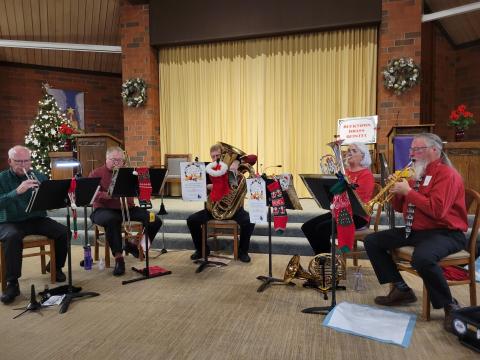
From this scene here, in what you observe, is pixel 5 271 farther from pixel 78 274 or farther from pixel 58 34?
pixel 58 34

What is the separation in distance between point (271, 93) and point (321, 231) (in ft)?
12.9

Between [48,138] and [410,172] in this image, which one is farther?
[48,138]

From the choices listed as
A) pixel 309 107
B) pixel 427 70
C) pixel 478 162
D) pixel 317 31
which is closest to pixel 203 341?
pixel 478 162

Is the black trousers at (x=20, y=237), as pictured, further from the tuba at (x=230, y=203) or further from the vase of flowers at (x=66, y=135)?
the vase of flowers at (x=66, y=135)

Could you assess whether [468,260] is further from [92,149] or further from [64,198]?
[92,149]

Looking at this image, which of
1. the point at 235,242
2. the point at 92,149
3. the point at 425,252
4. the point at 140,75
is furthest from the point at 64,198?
the point at 140,75

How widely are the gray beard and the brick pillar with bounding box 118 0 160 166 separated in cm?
532

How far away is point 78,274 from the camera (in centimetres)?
394

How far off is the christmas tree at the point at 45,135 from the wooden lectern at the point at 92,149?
1.56m

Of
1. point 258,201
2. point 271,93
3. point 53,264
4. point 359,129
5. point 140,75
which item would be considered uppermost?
point 140,75

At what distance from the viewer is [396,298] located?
2996mm

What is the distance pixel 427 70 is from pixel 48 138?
777 cm

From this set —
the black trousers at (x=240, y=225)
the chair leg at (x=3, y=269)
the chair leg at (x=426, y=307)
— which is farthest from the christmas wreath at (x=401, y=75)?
the chair leg at (x=3, y=269)

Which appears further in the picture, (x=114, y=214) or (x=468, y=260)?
(x=114, y=214)
